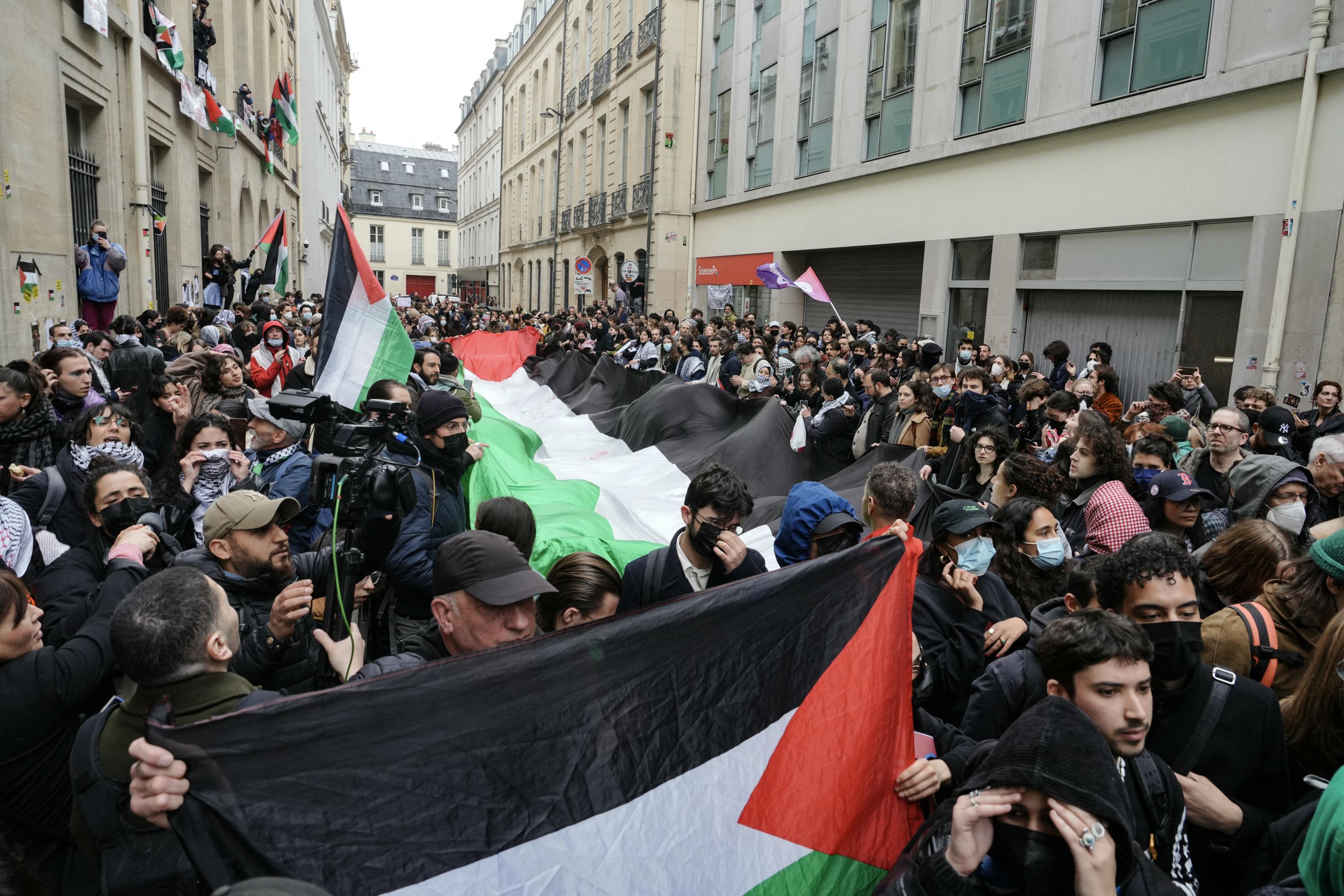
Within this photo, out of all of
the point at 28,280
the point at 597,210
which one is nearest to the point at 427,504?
the point at 28,280

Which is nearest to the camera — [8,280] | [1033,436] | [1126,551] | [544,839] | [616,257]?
[544,839]

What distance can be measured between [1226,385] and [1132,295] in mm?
1790

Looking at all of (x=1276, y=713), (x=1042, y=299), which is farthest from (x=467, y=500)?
(x=1042, y=299)

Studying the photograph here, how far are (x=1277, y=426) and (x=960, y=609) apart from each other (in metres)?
4.00

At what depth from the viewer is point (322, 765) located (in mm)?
1810

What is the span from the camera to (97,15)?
10.3 metres

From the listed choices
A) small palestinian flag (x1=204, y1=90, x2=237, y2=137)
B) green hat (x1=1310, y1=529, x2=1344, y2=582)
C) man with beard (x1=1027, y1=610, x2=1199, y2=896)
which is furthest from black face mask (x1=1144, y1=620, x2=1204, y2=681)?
small palestinian flag (x1=204, y1=90, x2=237, y2=137)

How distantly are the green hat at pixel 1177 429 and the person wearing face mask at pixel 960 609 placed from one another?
3.47 m

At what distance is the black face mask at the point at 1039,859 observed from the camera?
1857 millimetres

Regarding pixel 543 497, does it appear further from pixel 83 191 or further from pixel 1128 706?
pixel 83 191

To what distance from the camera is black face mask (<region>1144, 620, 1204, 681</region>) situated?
2.54 metres

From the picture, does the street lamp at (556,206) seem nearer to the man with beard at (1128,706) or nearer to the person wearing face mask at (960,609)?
the person wearing face mask at (960,609)

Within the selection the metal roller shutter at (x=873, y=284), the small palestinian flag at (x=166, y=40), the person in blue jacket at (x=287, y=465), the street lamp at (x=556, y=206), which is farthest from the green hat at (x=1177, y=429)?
the street lamp at (x=556, y=206)

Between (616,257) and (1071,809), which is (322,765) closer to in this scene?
(1071,809)
